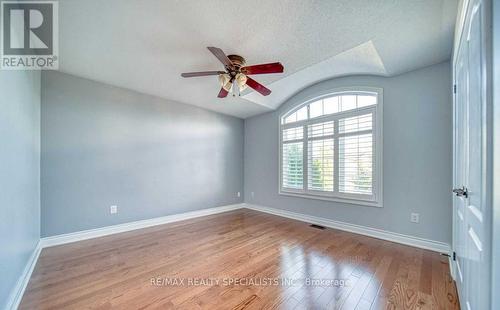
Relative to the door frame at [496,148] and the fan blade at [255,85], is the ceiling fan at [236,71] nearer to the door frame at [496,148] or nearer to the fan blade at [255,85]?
the fan blade at [255,85]

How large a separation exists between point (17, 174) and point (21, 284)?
101 cm

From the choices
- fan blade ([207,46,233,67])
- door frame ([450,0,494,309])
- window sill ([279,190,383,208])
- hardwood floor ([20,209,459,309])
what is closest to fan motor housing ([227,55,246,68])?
fan blade ([207,46,233,67])

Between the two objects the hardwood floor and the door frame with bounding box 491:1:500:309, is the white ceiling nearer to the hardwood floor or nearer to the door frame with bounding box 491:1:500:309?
the door frame with bounding box 491:1:500:309

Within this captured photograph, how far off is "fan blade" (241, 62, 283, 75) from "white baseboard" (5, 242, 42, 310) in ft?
9.38

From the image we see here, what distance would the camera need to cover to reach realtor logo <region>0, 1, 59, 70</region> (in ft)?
5.26

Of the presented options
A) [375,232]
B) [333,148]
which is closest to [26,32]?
[333,148]

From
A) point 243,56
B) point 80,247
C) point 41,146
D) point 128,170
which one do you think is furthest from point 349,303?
point 41,146

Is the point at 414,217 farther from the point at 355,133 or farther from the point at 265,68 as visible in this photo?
the point at 265,68

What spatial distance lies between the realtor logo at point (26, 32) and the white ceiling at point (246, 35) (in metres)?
0.10

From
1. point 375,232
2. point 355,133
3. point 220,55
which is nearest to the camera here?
point 220,55

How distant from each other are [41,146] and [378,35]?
14.8 feet

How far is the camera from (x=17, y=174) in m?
1.71

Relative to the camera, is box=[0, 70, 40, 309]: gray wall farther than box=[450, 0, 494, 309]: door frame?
Yes

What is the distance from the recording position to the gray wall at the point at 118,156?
2.81 meters
